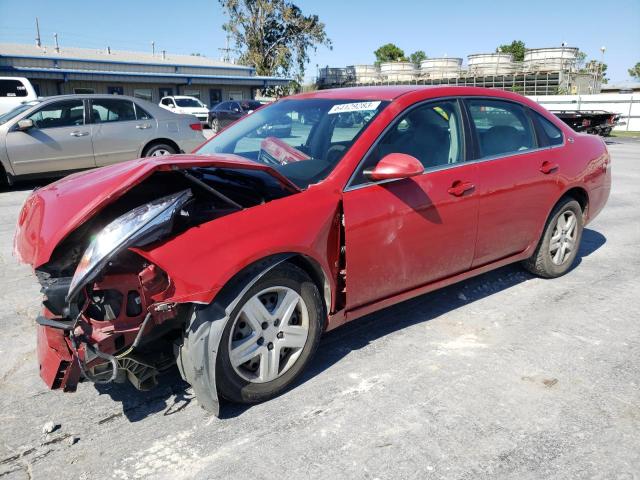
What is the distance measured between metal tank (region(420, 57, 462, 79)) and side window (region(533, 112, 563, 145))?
50427 mm

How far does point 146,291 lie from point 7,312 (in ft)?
7.40

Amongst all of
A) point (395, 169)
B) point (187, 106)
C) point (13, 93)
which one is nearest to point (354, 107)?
point (395, 169)

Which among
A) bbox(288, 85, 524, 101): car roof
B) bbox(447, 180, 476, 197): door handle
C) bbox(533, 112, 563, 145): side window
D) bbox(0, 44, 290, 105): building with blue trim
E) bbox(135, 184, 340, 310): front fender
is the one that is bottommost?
bbox(135, 184, 340, 310): front fender

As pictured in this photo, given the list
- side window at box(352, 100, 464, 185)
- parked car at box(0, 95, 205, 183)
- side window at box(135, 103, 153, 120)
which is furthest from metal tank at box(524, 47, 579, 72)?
side window at box(352, 100, 464, 185)

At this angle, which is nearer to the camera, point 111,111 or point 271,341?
point 271,341

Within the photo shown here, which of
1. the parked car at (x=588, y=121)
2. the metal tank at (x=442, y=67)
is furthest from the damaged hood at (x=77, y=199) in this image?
the metal tank at (x=442, y=67)

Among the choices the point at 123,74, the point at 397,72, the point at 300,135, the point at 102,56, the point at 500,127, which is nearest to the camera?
the point at 300,135

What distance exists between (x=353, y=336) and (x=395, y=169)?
4.08 ft

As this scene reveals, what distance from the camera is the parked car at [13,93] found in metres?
15.5

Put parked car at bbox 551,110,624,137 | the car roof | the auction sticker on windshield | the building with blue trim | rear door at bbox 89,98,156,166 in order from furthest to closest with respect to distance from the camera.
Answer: the building with blue trim → parked car at bbox 551,110,624,137 → rear door at bbox 89,98,156,166 → the car roof → the auction sticker on windshield

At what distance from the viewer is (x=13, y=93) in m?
15.9

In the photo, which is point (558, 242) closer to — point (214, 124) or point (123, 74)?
point (214, 124)

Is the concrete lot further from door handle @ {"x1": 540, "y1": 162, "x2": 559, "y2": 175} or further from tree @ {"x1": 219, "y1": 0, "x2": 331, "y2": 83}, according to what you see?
tree @ {"x1": 219, "y1": 0, "x2": 331, "y2": 83}

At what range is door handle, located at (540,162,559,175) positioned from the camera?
4323 millimetres
